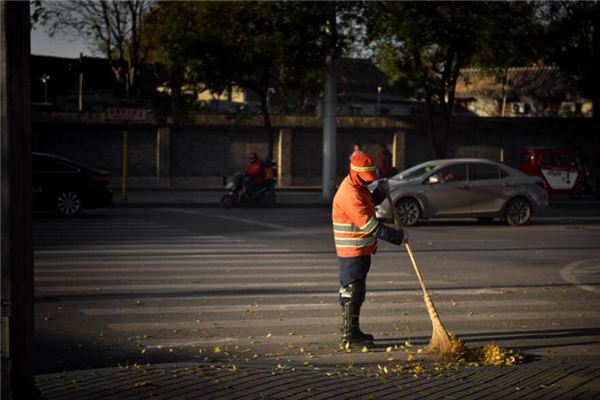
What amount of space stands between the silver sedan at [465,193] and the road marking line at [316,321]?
430 inches

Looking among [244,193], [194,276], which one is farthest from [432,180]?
[194,276]

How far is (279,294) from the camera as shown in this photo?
12.1 meters

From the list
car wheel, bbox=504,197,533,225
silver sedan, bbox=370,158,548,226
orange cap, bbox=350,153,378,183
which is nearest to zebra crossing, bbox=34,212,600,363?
orange cap, bbox=350,153,378,183

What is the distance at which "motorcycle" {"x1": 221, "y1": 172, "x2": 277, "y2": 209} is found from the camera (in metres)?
28.2

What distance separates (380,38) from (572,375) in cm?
2789

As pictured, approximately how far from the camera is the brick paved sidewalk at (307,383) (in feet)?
22.0

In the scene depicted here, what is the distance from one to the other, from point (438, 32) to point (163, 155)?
1249 centimetres

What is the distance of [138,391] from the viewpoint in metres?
6.70

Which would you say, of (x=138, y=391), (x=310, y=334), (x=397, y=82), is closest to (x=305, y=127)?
(x=397, y=82)

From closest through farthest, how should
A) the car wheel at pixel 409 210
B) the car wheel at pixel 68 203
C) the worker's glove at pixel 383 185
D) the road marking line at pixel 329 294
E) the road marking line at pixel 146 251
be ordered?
the worker's glove at pixel 383 185 → the road marking line at pixel 329 294 → the road marking line at pixel 146 251 → the car wheel at pixel 409 210 → the car wheel at pixel 68 203

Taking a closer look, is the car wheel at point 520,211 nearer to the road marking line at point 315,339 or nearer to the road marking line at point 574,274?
the road marking line at point 574,274

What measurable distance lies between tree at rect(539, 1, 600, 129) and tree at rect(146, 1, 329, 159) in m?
10.1

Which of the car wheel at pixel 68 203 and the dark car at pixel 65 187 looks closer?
the dark car at pixel 65 187

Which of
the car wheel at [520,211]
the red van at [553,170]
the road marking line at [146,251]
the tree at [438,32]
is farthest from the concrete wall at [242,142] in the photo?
the road marking line at [146,251]
